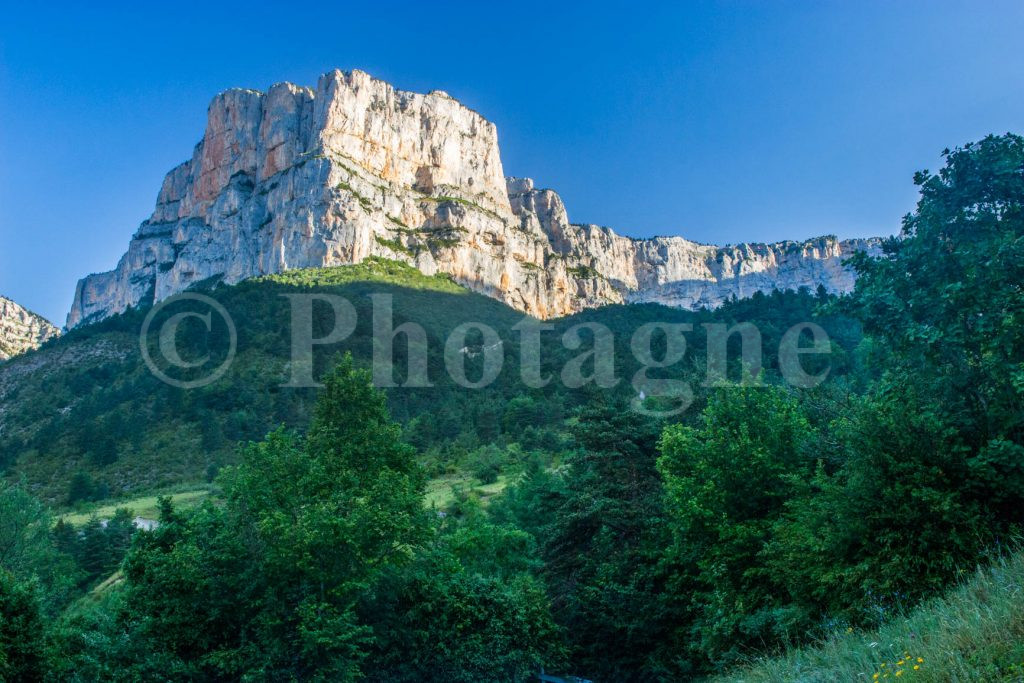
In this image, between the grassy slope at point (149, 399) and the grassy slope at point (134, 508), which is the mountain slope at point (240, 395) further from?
the grassy slope at point (134, 508)

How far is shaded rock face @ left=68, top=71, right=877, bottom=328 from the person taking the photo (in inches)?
5025

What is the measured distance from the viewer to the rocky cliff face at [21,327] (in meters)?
163

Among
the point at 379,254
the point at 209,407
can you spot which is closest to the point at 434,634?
the point at 209,407

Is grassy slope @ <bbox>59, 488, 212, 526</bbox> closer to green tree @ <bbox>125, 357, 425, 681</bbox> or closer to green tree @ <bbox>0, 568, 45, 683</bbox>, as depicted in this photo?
green tree @ <bbox>125, 357, 425, 681</bbox>

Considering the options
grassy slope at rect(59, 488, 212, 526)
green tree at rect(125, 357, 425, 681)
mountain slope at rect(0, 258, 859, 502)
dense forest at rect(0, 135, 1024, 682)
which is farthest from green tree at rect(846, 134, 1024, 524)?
grassy slope at rect(59, 488, 212, 526)

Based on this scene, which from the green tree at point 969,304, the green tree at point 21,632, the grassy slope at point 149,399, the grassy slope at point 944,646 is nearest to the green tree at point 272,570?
the green tree at point 21,632

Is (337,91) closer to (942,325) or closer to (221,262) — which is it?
(221,262)

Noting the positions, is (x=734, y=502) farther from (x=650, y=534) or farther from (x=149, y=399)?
(x=149, y=399)

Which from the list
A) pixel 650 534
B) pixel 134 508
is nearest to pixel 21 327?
pixel 134 508

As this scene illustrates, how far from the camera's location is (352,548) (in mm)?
14680

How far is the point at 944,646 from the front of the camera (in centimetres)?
637

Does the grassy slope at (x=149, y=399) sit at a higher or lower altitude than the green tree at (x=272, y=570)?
higher

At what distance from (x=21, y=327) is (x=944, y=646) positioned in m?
223

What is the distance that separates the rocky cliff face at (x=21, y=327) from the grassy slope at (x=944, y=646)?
185 m
